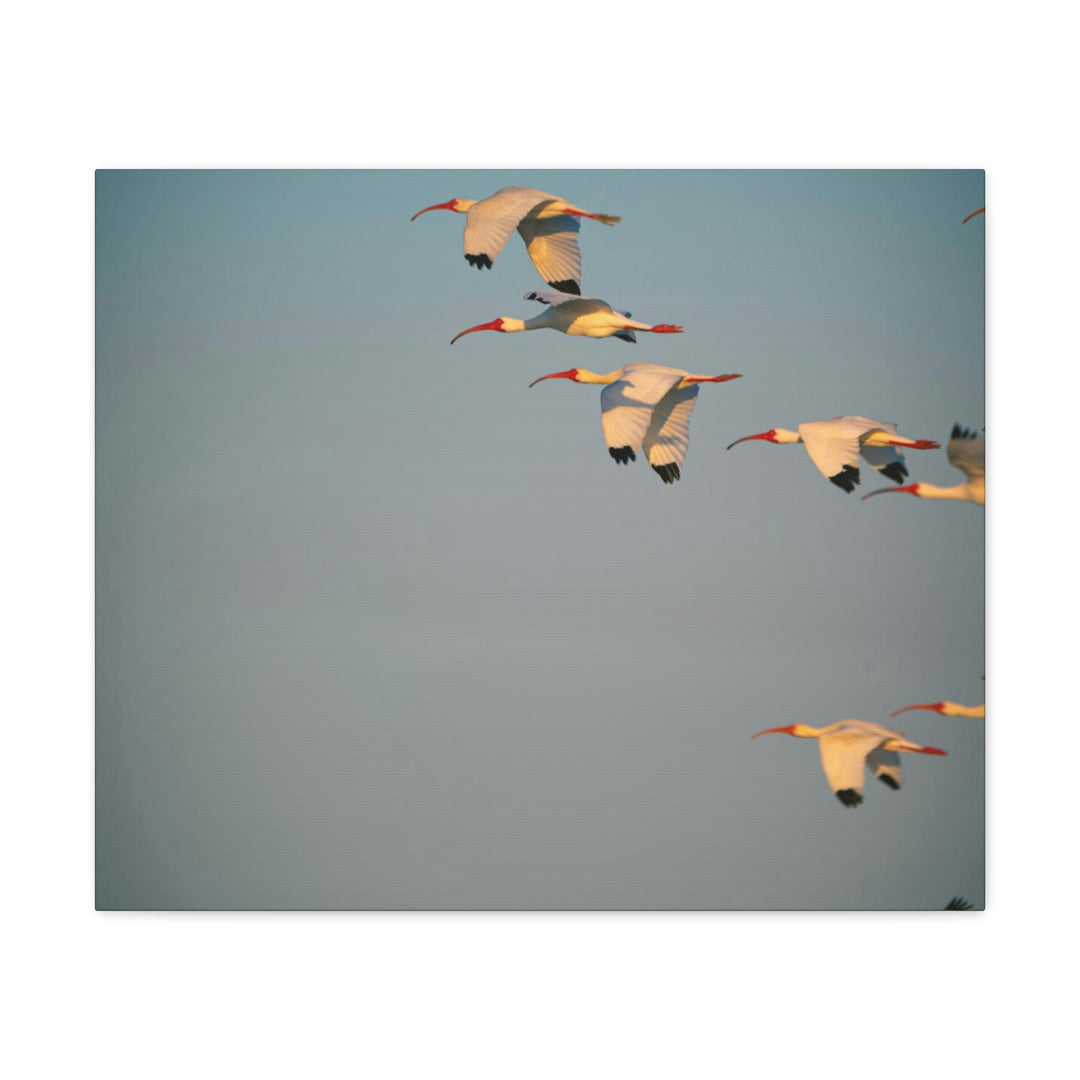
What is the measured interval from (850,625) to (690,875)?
778mm

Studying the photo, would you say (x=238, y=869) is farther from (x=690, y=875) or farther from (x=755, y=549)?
(x=755, y=549)

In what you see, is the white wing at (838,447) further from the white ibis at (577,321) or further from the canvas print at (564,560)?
the white ibis at (577,321)

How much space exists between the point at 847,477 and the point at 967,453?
329 millimetres

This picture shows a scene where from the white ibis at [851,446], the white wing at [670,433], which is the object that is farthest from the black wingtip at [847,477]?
the white wing at [670,433]

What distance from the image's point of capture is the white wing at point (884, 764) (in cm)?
323

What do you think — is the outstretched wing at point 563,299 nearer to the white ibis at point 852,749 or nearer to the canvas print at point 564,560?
the canvas print at point 564,560

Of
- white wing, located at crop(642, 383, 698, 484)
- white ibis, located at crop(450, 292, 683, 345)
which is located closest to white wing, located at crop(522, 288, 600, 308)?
white ibis, located at crop(450, 292, 683, 345)

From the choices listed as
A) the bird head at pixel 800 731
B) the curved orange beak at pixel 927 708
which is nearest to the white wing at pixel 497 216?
the bird head at pixel 800 731

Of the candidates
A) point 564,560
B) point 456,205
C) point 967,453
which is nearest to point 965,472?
point 967,453

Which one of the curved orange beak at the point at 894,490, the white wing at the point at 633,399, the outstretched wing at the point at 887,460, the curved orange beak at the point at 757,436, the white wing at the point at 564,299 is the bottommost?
the curved orange beak at the point at 894,490

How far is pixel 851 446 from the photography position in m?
3.24

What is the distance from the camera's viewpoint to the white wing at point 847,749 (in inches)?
127

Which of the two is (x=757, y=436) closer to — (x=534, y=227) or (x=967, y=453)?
(x=967, y=453)

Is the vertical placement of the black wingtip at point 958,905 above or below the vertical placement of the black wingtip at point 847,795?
below
